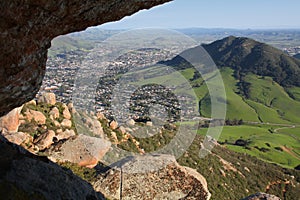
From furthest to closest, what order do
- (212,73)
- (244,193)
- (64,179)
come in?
(212,73) → (244,193) → (64,179)

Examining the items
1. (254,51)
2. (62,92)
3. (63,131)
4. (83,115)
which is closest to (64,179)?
(63,131)

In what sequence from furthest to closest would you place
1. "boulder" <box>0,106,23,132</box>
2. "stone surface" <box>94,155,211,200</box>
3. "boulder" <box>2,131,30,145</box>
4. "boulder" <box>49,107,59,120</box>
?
"boulder" <box>49,107,59,120</box>, "boulder" <box>0,106,23,132</box>, "stone surface" <box>94,155,211,200</box>, "boulder" <box>2,131,30,145</box>

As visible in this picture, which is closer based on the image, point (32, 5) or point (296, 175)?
point (32, 5)

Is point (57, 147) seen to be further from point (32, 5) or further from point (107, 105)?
point (107, 105)

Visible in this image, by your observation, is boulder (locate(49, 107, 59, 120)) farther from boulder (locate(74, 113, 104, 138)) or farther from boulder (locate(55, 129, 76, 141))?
boulder (locate(55, 129, 76, 141))

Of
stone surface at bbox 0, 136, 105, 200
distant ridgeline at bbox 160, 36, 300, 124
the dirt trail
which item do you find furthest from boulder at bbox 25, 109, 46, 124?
distant ridgeline at bbox 160, 36, 300, 124

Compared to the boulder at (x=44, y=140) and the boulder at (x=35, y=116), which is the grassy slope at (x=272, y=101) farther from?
the boulder at (x=44, y=140)
